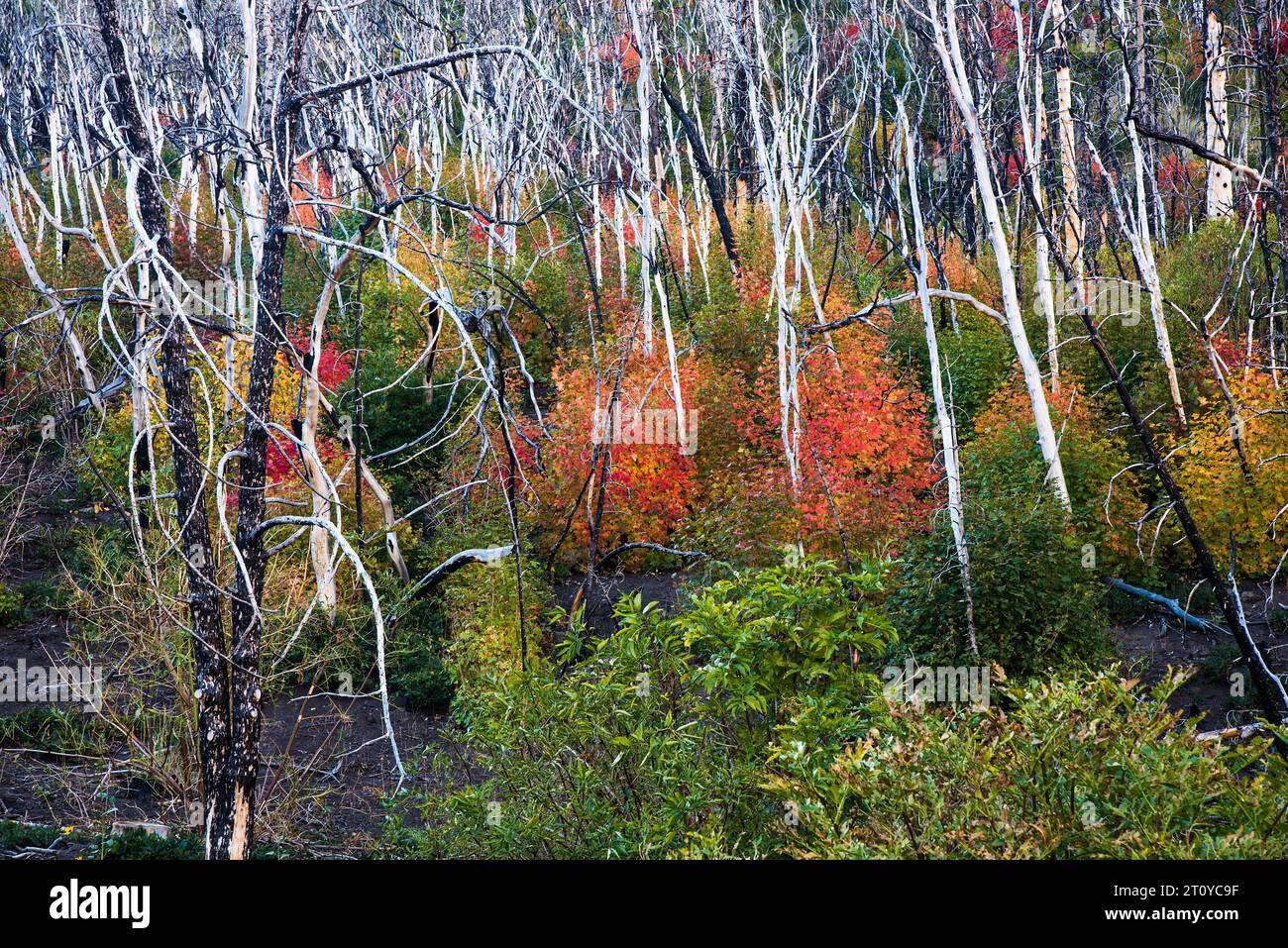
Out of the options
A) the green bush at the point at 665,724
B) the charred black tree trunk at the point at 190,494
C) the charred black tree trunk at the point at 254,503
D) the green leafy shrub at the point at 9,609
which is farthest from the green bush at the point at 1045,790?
the green leafy shrub at the point at 9,609

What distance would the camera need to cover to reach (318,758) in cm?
1184

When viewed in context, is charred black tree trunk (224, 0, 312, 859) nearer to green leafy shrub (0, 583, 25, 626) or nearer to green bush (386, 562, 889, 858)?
green bush (386, 562, 889, 858)

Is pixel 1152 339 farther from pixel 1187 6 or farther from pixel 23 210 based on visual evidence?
pixel 23 210

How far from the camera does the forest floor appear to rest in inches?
385

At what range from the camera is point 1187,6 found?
75.2 feet

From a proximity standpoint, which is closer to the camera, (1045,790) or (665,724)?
(1045,790)

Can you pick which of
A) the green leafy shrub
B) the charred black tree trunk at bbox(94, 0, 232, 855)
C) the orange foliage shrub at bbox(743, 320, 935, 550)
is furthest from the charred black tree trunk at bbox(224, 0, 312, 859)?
the green leafy shrub

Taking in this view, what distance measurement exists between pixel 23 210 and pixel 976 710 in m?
33.7

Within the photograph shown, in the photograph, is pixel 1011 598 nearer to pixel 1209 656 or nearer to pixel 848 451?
pixel 1209 656

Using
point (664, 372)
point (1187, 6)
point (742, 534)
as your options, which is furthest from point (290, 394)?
point (1187, 6)

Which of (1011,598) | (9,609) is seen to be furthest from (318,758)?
(1011,598)

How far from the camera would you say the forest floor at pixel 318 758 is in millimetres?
9773

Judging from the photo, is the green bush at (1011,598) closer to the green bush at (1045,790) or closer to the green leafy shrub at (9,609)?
the green bush at (1045,790)

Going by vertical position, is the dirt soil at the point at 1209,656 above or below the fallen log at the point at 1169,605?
below
